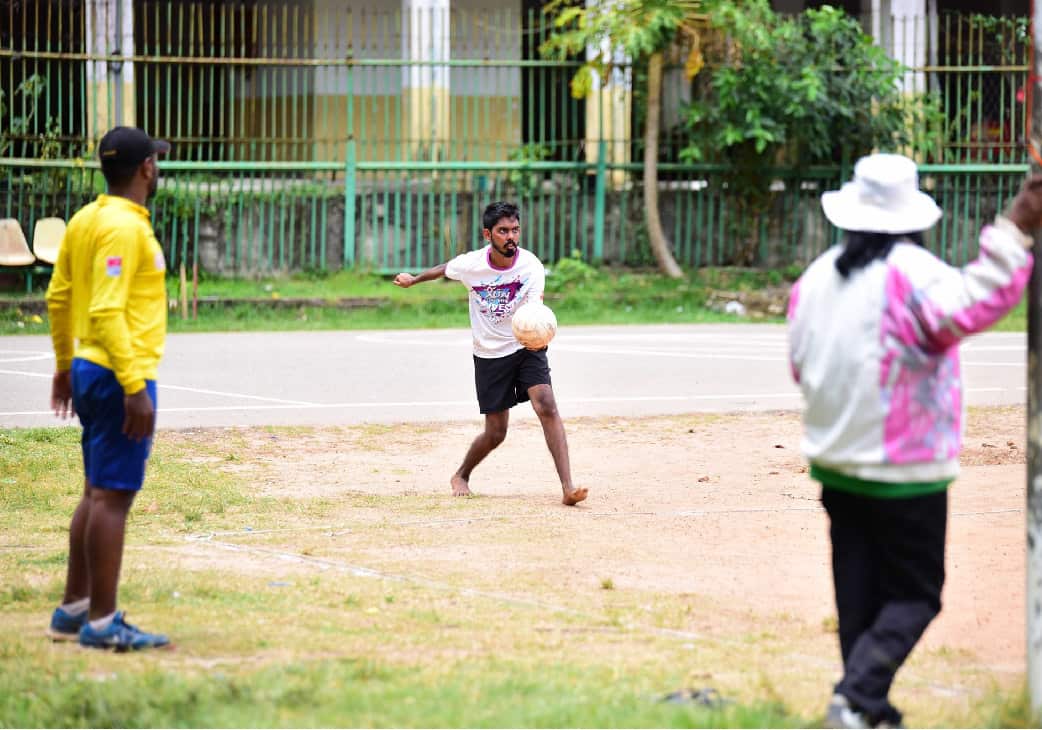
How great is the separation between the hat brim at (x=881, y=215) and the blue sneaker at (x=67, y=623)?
3111 mm

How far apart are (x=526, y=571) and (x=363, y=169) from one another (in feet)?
50.9

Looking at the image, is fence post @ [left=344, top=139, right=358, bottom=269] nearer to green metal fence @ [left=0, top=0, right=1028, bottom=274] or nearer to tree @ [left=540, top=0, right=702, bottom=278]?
green metal fence @ [left=0, top=0, right=1028, bottom=274]

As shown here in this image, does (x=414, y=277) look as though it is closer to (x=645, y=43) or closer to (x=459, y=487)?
(x=459, y=487)

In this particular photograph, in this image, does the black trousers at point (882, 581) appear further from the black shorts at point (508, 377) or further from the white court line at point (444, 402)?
the white court line at point (444, 402)

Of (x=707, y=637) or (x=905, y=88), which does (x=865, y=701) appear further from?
(x=905, y=88)

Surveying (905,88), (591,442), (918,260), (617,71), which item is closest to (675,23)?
(617,71)

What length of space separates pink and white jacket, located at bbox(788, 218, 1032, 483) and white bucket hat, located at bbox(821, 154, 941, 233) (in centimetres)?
8

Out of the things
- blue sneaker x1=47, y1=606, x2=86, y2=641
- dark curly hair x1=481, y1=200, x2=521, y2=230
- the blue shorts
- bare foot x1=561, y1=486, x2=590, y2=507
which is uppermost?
dark curly hair x1=481, y1=200, x2=521, y2=230

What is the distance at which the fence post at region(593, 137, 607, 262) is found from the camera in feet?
72.8

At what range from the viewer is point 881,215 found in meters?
4.43

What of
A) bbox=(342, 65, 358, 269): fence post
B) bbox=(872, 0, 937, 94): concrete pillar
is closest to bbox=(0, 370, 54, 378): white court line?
bbox=(342, 65, 358, 269): fence post

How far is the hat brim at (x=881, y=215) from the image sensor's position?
4410 mm

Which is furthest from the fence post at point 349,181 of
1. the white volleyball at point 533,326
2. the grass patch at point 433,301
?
the white volleyball at point 533,326

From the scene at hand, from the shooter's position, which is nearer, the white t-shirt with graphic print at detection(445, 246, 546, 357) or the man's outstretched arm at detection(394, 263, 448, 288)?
the white t-shirt with graphic print at detection(445, 246, 546, 357)
